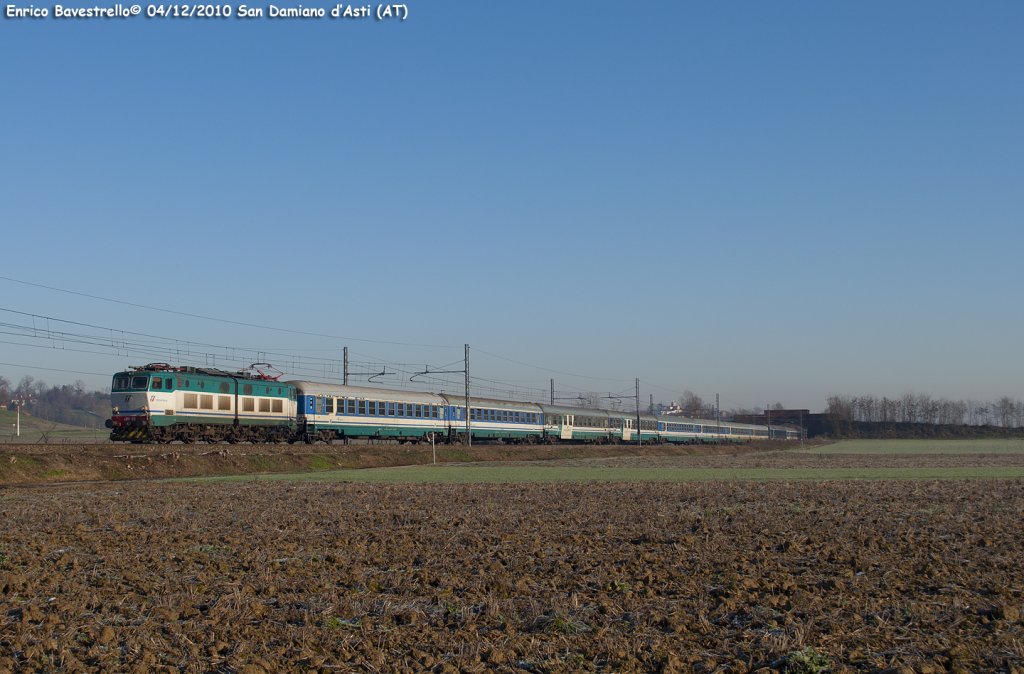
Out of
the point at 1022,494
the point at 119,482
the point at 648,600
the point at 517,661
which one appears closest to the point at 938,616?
the point at 648,600

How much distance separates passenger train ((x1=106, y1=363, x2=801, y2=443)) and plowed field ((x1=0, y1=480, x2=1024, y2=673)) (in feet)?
80.0

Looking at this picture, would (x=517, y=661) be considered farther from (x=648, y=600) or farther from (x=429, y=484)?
(x=429, y=484)

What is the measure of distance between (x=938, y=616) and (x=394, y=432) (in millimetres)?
55796

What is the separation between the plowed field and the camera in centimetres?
981

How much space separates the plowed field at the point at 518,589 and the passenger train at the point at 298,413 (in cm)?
2437

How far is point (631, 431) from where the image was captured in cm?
10188

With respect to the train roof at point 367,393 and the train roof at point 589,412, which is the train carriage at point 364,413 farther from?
the train roof at point 589,412

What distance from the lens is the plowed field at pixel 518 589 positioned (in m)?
9.81

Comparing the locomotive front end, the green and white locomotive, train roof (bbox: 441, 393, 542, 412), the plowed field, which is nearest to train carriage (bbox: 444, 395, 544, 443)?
train roof (bbox: 441, 393, 542, 412)

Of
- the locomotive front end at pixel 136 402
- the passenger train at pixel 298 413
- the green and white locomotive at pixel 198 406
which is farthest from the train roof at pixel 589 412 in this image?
the locomotive front end at pixel 136 402

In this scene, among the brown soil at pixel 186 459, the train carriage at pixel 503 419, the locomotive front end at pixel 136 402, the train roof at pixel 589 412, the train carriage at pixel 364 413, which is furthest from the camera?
the train roof at pixel 589 412

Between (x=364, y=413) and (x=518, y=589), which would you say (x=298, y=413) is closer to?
(x=364, y=413)

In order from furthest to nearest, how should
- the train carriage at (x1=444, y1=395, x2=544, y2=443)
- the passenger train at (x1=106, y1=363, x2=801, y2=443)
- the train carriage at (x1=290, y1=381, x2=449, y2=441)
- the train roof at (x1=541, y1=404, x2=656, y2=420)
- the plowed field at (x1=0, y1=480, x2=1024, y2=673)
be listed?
the train roof at (x1=541, y1=404, x2=656, y2=420)
the train carriage at (x1=444, y1=395, x2=544, y2=443)
the train carriage at (x1=290, y1=381, x2=449, y2=441)
the passenger train at (x1=106, y1=363, x2=801, y2=443)
the plowed field at (x1=0, y1=480, x2=1024, y2=673)

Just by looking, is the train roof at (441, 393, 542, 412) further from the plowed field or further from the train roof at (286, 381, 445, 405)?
the plowed field
